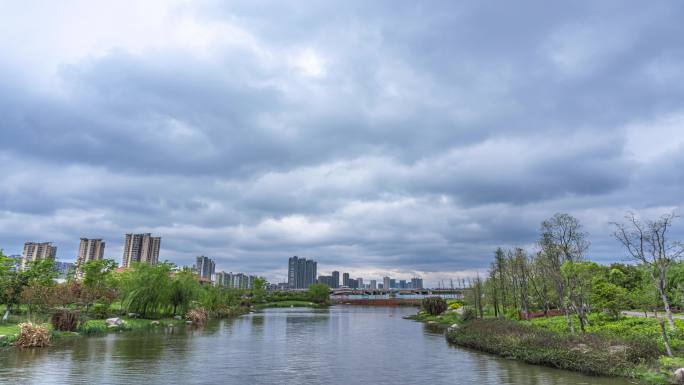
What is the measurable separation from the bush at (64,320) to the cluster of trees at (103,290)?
0.89m

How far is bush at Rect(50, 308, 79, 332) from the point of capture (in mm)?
35281

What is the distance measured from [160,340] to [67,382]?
58.5ft

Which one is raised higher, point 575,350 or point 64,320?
point 64,320

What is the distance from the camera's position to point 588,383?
18531mm

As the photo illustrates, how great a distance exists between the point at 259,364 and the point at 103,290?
30351 mm

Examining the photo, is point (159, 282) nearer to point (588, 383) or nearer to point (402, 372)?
point (402, 372)

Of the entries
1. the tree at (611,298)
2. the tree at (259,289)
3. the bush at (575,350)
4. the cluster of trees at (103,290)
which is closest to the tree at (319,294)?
the tree at (259,289)

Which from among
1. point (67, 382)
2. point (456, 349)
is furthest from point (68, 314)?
point (456, 349)

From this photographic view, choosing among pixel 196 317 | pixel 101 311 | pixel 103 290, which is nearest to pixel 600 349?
pixel 103 290

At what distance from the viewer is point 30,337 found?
89.8ft

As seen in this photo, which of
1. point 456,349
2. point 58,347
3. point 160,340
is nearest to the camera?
point 58,347

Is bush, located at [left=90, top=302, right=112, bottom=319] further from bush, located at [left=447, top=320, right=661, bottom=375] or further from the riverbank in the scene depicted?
bush, located at [left=447, top=320, right=661, bottom=375]

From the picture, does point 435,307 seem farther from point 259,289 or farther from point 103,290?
point 259,289

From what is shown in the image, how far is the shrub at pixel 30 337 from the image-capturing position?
89.5 ft
